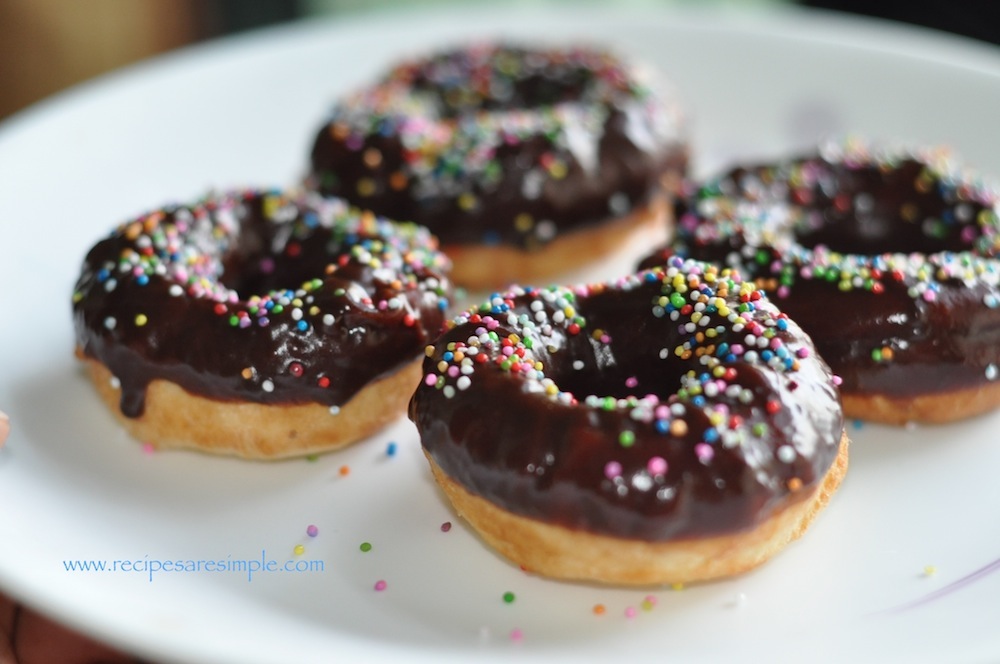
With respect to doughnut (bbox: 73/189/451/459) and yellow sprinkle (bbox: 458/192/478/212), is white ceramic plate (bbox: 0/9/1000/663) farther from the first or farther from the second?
yellow sprinkle (bbox: 458/192/478/212)

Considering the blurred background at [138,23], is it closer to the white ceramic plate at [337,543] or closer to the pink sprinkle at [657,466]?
the white ceramic plate at [337,543]

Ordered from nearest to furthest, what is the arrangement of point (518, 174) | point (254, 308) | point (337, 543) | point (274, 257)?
point (337, 543) → point (254, 308) → point (274, 257) → point (518, 174)

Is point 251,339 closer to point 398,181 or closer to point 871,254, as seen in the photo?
point 398,181

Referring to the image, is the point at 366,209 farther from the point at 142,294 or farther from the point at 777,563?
the point at 777,563

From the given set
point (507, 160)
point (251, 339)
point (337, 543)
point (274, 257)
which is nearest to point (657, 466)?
point (337, 543)

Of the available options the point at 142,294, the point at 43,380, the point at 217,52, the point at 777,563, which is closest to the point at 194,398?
the point at 142,294

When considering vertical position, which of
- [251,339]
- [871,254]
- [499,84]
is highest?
[251,339]
